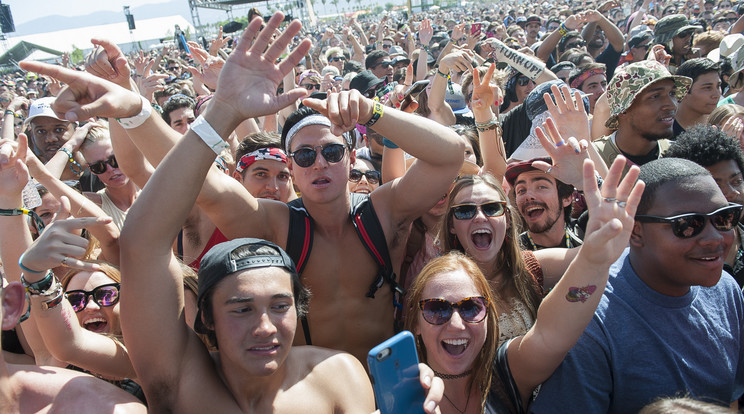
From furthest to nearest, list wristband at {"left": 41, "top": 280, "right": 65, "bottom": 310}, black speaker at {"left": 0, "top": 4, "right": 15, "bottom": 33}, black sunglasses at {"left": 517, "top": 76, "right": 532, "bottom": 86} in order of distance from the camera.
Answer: black speaker at {"left": 0, "top": 4, "right": 15, "bottom": 33} → black sunglasses at {"left": 517, "top": 76, "right": 532, "bottom": 86} → wristband at {"left": 41, "top": 280, "right": 65, "bottom": 310}

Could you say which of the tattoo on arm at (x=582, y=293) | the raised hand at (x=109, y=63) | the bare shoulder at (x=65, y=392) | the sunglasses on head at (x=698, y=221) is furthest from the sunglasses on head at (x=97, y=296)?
the sunglasses on head at (x=698, y=221)

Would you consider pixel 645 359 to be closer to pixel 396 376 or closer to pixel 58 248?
pixel 396 376

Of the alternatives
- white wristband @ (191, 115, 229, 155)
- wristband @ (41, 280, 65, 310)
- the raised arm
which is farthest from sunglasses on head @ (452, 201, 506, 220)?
wristband @ (41, 280, 65, 310)

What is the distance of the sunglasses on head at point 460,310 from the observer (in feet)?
7.16

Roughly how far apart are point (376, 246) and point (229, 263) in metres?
0.95

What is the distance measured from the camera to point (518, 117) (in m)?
5.20

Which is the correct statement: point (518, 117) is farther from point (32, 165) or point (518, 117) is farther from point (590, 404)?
A: point (32, 165)

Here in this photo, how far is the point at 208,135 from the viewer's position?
1.86 m

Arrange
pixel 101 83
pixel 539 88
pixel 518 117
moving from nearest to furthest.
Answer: pixel 101 83 → pixel 539 88 → pixel 518 117

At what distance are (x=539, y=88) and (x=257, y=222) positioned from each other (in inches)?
112

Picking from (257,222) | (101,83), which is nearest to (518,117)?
(257,222)

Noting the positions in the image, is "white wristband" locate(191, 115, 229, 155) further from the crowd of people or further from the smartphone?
the smartphone

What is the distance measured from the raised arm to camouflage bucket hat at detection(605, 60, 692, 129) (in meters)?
2.44

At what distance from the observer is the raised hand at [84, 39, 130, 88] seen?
7.63 feet
